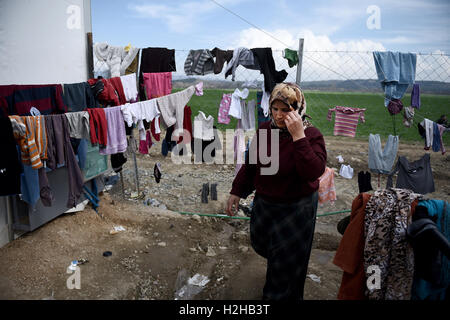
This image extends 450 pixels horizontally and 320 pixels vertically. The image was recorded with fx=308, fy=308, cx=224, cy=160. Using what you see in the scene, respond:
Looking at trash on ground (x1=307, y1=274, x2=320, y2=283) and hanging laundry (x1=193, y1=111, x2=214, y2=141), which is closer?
trash on ground (x1=307, y1=274, x2=320, y2=283)

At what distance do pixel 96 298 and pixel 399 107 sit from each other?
16.0 feet

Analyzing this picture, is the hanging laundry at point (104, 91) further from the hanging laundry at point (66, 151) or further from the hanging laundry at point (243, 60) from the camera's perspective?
the hanging laundry at point (243, 60)

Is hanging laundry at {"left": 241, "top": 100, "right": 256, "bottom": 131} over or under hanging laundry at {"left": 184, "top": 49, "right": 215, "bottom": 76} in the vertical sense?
under

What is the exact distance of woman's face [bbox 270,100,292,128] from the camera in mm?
2100

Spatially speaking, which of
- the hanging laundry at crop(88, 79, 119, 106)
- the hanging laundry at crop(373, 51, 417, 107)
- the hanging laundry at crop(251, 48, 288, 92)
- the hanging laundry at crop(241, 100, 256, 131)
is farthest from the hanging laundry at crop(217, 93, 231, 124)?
the hanging laundry at crop(373, 51, 417, 107)

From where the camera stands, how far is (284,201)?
2.15m

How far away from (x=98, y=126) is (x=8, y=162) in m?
0.94

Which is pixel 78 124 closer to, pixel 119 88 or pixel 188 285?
pixel 119 88

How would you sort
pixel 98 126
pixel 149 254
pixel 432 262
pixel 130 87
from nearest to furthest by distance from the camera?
pixel 432 262
pixel 98 126
pixel 149 254
pixel 130 87

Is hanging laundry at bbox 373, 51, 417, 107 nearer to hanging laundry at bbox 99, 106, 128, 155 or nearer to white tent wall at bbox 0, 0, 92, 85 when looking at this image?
hanging laundry at bbox 99, 106, 128, 155

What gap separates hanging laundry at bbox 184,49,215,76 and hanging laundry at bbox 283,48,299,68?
1.11 m

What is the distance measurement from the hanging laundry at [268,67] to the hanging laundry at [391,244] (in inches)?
120

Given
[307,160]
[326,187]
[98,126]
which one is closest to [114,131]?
[98,126]

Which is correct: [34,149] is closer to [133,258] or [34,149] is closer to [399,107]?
[133,258]
